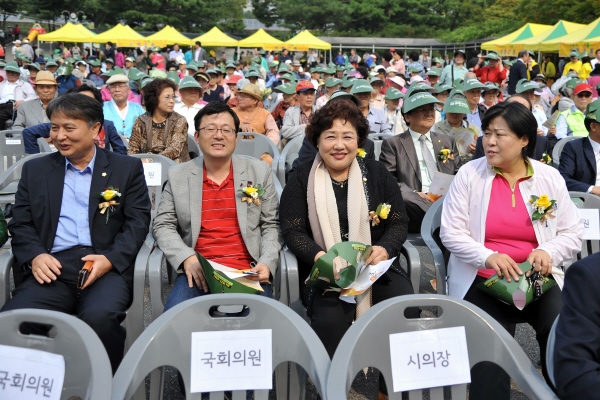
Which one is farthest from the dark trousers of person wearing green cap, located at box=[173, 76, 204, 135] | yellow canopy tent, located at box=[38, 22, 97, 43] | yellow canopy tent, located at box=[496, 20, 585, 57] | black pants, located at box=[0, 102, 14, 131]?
yellow canopy tent, located at box=[38, 22, 97, 43]

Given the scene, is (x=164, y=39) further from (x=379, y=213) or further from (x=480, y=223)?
(x=480, y=223)

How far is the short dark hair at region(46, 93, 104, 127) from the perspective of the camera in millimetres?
3287

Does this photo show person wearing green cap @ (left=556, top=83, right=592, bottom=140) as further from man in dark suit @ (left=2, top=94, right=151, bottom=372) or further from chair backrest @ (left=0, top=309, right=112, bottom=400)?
chair backrest @ (left=0, top=309, right=112, bottom=400)

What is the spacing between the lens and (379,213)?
3.39 metres

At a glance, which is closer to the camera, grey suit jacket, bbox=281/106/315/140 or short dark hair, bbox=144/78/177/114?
short dark hair, bbox=144/78/177/114

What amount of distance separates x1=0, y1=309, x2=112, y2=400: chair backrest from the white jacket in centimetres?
189

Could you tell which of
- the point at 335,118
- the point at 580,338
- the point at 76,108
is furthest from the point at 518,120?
the point at 76,108

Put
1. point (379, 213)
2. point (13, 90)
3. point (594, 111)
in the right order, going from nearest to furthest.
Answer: point (379, 213) → point (594, 111) → point (13, 90)

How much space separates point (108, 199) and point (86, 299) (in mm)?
528

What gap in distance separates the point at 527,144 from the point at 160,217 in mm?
1976

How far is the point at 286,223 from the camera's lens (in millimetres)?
3443

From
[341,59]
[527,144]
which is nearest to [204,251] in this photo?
[527,144]

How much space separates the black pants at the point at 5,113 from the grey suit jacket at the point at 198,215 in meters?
7.98

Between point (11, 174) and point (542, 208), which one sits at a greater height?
point (11, 174)
